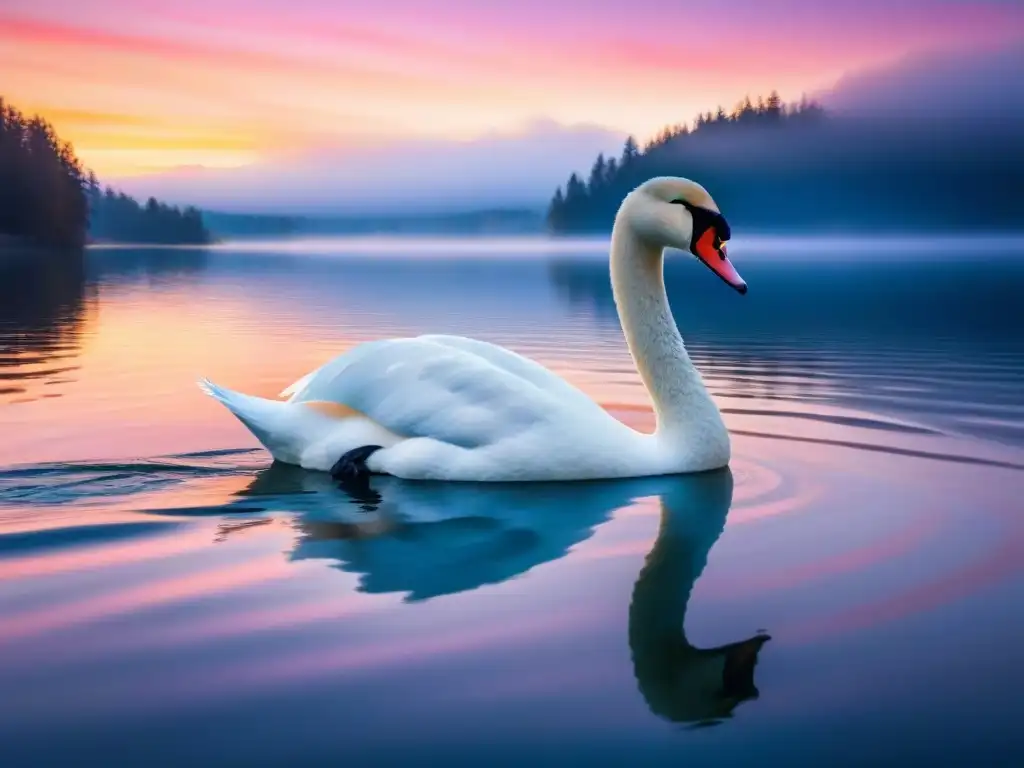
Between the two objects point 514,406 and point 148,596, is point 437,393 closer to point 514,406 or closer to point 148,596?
point 514,406

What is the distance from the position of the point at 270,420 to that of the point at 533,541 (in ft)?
8.23

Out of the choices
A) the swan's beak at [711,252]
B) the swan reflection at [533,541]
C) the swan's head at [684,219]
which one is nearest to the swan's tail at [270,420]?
the swan reflection at [533,541]

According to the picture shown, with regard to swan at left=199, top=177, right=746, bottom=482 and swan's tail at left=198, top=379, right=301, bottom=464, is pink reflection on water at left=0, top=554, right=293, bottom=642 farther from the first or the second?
swan's tail at left=198, top=379, right=301, bottom=464

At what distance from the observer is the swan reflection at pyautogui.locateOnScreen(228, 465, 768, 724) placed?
4.40 metres

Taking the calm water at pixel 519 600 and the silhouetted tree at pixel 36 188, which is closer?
the calm water at pixel 519 600

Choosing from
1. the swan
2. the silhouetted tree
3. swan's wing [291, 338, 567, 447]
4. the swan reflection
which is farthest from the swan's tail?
the silhouetted tree

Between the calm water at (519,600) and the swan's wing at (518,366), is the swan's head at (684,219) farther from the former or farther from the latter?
the calm water at (519,600)

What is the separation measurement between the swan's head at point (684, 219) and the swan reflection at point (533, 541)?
1408 millimetres

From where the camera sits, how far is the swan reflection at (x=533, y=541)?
440cm

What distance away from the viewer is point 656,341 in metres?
8.24

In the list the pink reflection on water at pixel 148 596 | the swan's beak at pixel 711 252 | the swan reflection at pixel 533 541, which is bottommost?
the pink reflection on water at pixel 148 596

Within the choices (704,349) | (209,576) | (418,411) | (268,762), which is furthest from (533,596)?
(704,349)

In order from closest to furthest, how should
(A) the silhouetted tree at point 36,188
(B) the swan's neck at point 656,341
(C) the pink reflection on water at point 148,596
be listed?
1. (C) the pink reflection on water at point 148,596
2. (B) the swan's neck at point 656,341
3. (A) the silhouetted tree at point 36,188

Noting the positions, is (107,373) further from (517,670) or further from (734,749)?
(734,749)
